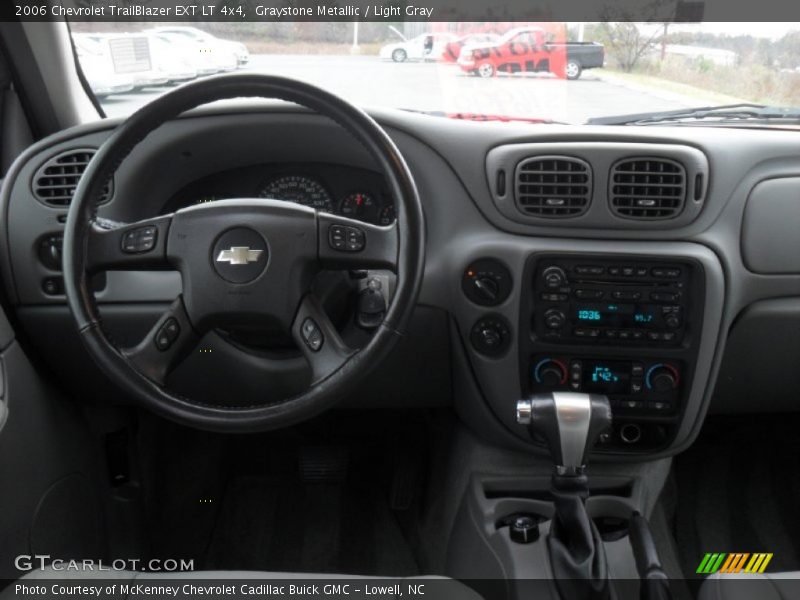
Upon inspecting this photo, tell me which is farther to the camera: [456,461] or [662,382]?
[456,461]

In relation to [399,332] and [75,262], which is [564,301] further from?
[75,262]

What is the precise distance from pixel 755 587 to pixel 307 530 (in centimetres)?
131

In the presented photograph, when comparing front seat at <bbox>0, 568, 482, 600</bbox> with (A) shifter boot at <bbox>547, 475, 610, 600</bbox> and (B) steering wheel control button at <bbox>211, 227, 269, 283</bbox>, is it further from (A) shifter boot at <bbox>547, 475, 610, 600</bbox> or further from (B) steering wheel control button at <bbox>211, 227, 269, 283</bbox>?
(B) steering wheel control button at <bbox>211, 227, 269, 283</bbox>

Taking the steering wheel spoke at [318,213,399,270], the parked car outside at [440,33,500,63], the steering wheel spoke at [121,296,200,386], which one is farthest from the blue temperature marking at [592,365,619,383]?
the steering wheel spoke at [121,296,200,386]

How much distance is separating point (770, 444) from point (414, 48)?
155 centimetres

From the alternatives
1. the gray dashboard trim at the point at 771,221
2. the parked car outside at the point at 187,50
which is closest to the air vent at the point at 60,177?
the parked car outside at the point at 187,50

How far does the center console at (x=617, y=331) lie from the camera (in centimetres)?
165

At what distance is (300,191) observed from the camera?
1.81 meters

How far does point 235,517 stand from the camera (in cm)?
227

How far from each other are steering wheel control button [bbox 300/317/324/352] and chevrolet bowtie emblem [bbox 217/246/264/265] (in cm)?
15

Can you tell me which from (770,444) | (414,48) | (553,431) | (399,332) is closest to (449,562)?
(553,431)

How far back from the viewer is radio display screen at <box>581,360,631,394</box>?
5.66 feet

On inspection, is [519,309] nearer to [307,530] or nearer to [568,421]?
[568,421]

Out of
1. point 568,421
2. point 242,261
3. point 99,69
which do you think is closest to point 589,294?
point 568,421
